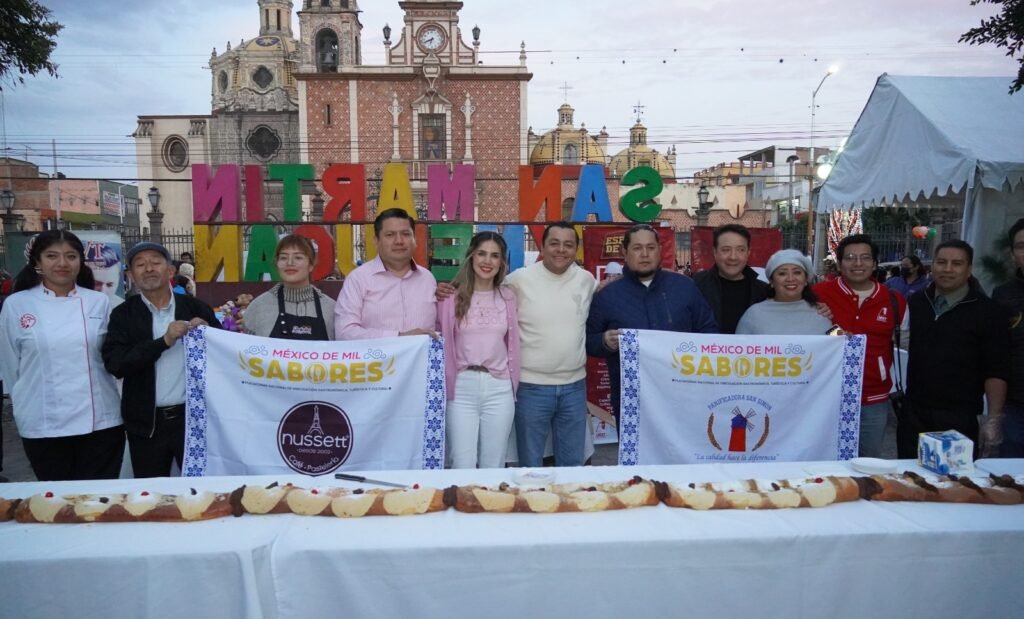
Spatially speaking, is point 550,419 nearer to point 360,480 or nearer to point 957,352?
point 360,480

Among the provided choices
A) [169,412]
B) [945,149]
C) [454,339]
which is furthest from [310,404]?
[945,149]

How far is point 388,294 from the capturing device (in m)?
3.62

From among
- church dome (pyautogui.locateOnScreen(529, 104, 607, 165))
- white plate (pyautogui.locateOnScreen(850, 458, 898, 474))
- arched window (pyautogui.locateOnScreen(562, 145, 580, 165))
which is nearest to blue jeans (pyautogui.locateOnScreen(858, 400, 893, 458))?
white plate (pyautogui.locateOnScreen(850, 458, 898, 474))

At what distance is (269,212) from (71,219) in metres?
12.0

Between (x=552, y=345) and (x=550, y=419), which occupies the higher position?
(x=552, y=345)

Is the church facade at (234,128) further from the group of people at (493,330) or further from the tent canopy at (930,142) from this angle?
the group of people at (493,330)

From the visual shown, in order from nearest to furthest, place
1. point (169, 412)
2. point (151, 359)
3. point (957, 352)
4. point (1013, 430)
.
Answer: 1. point (151, 359)
2. point (169, 412)
3. point (957, 352)
4. point (1013, 430)

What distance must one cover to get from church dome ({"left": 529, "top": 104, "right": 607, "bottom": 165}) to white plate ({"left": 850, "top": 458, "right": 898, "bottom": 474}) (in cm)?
4533

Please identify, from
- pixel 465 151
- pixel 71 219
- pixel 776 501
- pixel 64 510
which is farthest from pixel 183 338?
pixel 71 219

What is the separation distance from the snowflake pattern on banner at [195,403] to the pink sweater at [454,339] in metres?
1.31

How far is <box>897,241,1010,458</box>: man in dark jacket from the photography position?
135 inches

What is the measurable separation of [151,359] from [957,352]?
4.33m

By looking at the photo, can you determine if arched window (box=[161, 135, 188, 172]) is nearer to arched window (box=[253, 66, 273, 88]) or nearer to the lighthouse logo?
arched window (box=[253, 66, 273, 88])

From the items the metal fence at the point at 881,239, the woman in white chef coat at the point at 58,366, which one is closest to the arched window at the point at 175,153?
the metal fence at the point at 881,239
